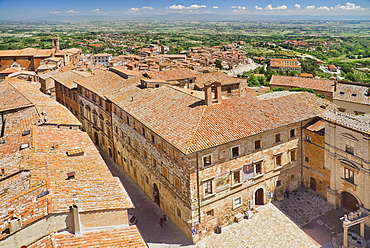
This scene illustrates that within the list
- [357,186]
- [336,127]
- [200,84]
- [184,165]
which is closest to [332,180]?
[357,186]

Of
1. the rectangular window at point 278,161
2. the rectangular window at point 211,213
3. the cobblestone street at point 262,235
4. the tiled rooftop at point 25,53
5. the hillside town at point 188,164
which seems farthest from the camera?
the tiled rooftop at point 25,53

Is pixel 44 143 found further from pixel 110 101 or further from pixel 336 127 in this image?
pixel 336 127

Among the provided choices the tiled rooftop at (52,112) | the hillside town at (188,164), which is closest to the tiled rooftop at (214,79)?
the hillside town at (188,164)

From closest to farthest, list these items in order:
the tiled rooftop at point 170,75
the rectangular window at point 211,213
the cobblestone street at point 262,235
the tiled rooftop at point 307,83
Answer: the cobblestone street at point 262,235
the rectangular window at point 211,213
the tiled rooftop at point 170,75
the tiled rooftop at point 307,83

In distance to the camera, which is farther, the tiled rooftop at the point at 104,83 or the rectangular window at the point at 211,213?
the tiled rooftop at the point at 104,83

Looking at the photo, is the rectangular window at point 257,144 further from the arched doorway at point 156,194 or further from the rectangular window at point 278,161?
the arched doorway at point 156,194

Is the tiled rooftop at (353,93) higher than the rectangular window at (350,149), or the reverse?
the tiled rooftop at (353,93)

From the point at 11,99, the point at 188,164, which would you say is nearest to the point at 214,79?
the point at 11,99

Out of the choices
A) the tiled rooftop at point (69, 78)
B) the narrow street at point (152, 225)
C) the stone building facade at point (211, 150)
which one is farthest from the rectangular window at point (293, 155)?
the tiled rooftop at point (69, 78)

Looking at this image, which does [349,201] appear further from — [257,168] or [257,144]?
[257,144]

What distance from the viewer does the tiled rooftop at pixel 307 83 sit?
61316mm

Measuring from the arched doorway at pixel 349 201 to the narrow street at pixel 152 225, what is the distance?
579 inches

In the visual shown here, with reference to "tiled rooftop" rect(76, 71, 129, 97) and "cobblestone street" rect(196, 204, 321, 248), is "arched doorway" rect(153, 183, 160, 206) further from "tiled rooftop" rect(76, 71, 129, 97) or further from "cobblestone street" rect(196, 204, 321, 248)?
"tiled rooftop" rect(76, 71, 129, 97)

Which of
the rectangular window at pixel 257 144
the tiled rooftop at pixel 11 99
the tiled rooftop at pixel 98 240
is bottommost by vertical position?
the tiled rooftop at pixel 98 240
